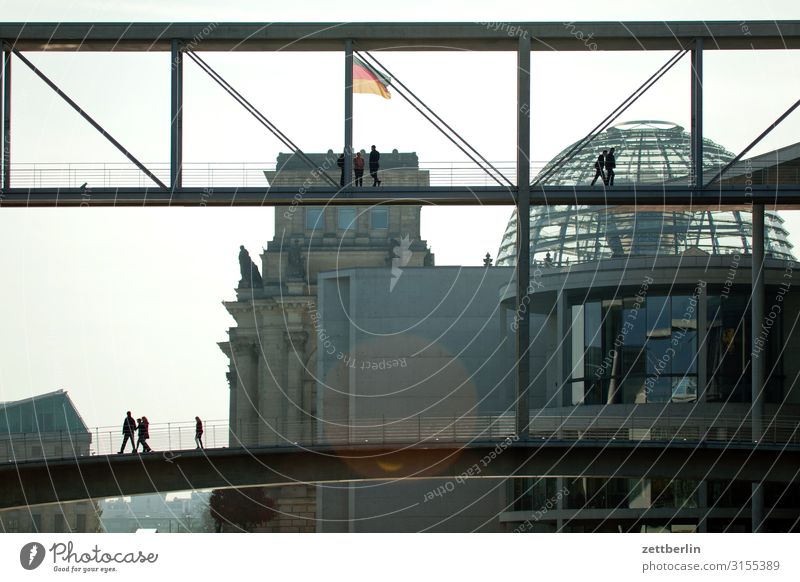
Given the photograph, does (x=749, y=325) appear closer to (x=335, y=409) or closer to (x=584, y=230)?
(x=584, y=230)

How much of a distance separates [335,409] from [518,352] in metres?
41.6

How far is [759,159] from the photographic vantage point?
60219 millimetres

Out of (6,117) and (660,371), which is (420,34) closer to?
(6,117)

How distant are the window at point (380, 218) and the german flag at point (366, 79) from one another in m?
86.9

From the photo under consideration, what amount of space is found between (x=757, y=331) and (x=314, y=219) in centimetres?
7980

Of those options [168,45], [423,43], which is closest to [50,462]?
[168,45]

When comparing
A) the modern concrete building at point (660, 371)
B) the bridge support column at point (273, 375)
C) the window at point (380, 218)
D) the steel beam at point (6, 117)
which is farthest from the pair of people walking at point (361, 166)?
the window at point (380, 218)

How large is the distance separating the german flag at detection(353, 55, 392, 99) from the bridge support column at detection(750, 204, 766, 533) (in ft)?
43.4

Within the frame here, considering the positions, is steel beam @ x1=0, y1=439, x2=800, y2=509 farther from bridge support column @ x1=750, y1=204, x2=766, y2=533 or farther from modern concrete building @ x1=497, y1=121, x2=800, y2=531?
modern concrete building @ x1=497, y1=121, x2=800, y2=531

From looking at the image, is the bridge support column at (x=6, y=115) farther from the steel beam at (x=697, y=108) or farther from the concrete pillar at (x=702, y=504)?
the concrete pillar at (x=702, y=504)
